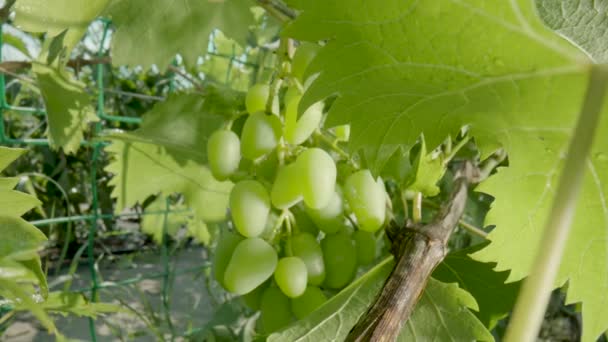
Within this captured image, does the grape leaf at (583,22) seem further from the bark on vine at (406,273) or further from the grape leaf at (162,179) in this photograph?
the grape leaf at (162,179)

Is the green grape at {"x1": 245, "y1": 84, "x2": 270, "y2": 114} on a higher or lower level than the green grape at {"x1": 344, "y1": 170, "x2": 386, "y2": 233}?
higher

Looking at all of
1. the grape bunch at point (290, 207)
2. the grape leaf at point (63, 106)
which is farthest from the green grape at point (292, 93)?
the grape leaf at point (63, 106)

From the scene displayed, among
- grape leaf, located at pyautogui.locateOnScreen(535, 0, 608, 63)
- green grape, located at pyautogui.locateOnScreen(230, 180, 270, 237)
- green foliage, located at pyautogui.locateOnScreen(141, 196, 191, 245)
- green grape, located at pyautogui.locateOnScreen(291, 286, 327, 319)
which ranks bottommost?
green foliage, located at pyautogui.locateOnScreen(141, 196, 191, 245)

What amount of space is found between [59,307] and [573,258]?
1.33 feet

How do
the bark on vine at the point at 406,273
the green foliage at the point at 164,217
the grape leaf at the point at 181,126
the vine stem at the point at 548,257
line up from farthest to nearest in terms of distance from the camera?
the green foliage at the point at 164,217
the grape leaf at the point at 181,126
the bark on vine at the point at 406,273
the vine stem at the point at 548,257

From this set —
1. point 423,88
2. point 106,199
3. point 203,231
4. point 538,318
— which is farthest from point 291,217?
point 106,199

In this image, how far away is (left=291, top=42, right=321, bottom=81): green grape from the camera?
42 cm

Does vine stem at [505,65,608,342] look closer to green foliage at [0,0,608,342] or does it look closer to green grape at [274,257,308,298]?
green foliage at [0,0,608,342]

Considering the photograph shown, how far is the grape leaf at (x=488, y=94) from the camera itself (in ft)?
0.88

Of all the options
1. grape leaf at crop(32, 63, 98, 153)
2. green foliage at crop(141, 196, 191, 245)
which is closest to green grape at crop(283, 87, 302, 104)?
grape leaf at crop(32, 63, 98, 153)

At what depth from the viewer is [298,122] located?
16.7 inches

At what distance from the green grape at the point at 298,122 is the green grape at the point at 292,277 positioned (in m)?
0.09

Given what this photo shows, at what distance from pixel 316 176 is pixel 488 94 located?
0.13 metres

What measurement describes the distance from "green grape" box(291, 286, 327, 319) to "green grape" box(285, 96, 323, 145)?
0.38 feet
